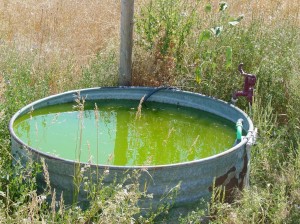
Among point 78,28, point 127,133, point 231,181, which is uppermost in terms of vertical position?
point 78,28

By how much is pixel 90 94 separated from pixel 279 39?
5.74 feet

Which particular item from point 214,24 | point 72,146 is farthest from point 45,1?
point 72,146

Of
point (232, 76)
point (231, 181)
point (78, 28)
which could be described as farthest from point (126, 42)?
point (78, 28)

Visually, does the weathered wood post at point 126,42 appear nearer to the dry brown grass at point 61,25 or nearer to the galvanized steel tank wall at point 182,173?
the dry brown grass at point 61,25

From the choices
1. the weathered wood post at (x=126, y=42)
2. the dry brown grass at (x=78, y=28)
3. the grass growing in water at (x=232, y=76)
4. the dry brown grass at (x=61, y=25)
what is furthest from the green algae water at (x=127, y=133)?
the dry brown grass at (x=61, y=25)

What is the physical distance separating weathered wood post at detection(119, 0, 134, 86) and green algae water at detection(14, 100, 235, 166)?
0.47 m

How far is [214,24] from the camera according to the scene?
17.8 ft

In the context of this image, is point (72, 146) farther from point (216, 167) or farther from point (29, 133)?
point (216, 167)

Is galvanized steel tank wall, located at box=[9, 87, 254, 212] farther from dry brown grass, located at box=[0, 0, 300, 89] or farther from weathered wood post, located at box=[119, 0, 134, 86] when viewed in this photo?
dry brown grass, located at box=[0, 0, 300, 89]

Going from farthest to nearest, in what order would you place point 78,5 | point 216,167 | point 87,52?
point 78,5, point 87,52, point 216,167

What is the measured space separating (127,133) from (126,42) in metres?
1.08

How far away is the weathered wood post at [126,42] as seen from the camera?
4.96 metres

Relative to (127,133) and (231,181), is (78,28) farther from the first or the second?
(231,181)

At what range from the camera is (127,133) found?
4277mm
